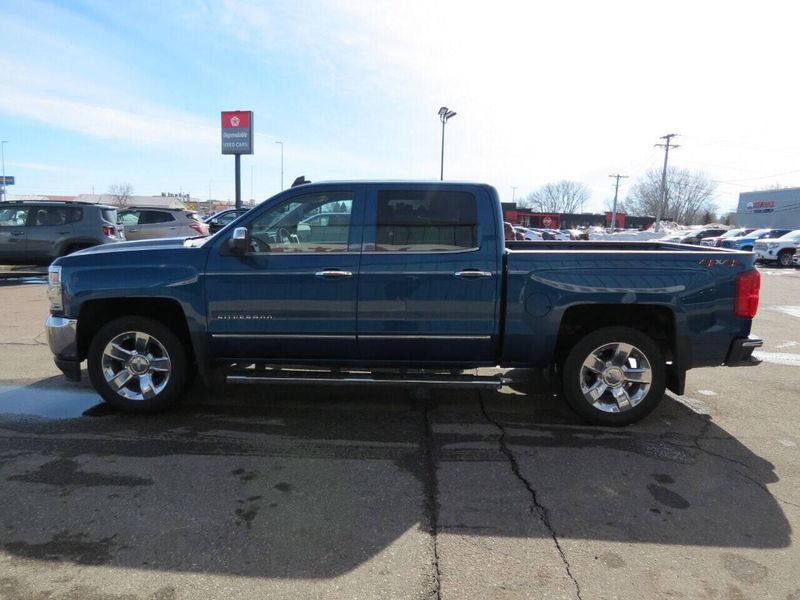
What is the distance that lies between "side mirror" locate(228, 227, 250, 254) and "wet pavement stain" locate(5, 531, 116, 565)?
86.2 inches

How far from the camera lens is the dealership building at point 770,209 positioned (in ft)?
209

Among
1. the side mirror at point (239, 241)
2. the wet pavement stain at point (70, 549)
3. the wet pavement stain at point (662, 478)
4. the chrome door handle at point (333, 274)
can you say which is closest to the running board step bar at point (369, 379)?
the chrome door handle at point (333, 274)

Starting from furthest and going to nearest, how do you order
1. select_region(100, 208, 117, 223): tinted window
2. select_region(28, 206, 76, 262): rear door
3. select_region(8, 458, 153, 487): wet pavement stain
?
select_region(100, 208, 117, 223): tinted window → select_region(28, 206, 76, 262): rear door → select_region(8, 458, 153, 487): wet pavement stain

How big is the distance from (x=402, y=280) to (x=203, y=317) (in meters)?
1.63

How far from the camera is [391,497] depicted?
345cm

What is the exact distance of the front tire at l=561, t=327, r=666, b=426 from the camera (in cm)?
451

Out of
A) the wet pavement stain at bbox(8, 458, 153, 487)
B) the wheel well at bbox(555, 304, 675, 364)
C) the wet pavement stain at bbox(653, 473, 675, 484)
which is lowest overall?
the wet pavement stain at bbox(8, 458, 153, 487)

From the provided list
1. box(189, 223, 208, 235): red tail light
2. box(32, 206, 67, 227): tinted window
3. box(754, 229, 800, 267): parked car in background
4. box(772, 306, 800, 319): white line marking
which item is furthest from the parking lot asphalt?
box(754, 229, 800, 267): parked car in background

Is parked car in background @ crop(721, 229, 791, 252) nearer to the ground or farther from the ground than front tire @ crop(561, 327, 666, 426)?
farther from the ground

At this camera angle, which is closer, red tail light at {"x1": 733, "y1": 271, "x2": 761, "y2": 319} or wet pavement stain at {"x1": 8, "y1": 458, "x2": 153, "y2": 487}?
wet pavement stain at {"x1": 8, "y1": 458, "x2": 153, "y2": 487}

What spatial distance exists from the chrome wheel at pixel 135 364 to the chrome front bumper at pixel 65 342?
255 millimetres

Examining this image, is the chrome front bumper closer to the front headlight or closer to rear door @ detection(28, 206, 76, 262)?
the front headlight

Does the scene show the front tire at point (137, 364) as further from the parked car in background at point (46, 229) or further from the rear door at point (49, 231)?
the rear door at point (49, 231)

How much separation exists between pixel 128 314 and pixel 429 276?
2.55 metres
